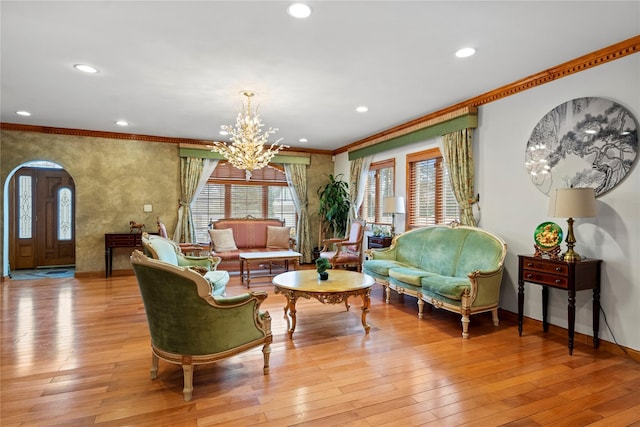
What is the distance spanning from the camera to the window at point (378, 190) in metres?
6.60

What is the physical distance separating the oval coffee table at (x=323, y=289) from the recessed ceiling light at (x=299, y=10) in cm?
243

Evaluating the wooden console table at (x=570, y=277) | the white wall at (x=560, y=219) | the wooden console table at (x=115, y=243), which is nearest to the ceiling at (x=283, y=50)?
the white wall at (x=560, y=219)

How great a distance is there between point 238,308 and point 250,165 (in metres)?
2.69

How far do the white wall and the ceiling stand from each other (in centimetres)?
32

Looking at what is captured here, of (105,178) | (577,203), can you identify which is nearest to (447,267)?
(577,203)

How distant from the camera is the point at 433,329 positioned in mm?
3908

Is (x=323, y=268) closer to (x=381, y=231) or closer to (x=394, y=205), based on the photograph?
(x=394, y=205)

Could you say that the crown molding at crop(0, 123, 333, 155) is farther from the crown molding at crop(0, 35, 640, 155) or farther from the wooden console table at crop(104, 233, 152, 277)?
the wooden console table at crop(104, 233, 152, 277)

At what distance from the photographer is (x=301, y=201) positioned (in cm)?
831

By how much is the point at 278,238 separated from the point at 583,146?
5464 millimetres

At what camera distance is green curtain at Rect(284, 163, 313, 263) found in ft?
27.0

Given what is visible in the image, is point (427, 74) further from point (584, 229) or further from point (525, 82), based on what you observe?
point (584, 229)

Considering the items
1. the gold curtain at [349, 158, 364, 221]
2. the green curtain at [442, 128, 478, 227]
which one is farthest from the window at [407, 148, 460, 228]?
the gold curtain at [349, 158, 364, 221]

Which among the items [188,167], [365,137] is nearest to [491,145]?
[365,137]
